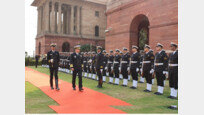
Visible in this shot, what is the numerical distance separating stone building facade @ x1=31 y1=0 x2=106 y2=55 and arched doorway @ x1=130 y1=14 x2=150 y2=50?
23786 millimetres

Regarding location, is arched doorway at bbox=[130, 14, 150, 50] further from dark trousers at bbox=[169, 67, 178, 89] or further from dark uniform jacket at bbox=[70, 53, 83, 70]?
dark trousers at bbox=[169, 67, 178, 89]

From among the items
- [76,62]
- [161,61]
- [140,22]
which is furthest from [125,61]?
[140,22]

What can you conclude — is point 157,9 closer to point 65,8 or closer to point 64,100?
point 64,100

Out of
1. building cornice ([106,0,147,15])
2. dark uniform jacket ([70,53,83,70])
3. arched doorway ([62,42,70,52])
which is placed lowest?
dark uniform jacket ([70,53,83,70])

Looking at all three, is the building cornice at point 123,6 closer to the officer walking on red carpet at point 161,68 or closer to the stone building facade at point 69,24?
the officer walking on red carpet at point 161,68

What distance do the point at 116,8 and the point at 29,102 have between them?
575 inches

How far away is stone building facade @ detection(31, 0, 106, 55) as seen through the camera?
36375mm

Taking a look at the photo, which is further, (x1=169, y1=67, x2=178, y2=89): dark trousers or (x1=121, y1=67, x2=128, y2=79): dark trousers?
(x1=121, y1=67, x2=128, y2=79): dark trousers

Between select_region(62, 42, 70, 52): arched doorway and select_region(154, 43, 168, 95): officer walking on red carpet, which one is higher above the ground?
select_region(62, 42, 70, 52): arched doorway

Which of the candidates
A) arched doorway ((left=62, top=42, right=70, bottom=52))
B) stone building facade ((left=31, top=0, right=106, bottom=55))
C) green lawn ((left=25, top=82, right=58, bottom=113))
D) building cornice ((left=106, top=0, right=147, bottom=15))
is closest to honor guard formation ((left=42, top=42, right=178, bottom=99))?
green lawn ((left=25, top=82, right=58, bottom=113))

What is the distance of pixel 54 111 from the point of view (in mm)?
4887

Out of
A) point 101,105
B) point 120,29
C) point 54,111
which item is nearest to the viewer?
point 54,111

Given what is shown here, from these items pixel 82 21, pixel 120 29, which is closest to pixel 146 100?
pixel 120 29

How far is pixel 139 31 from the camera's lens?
17.0 m
